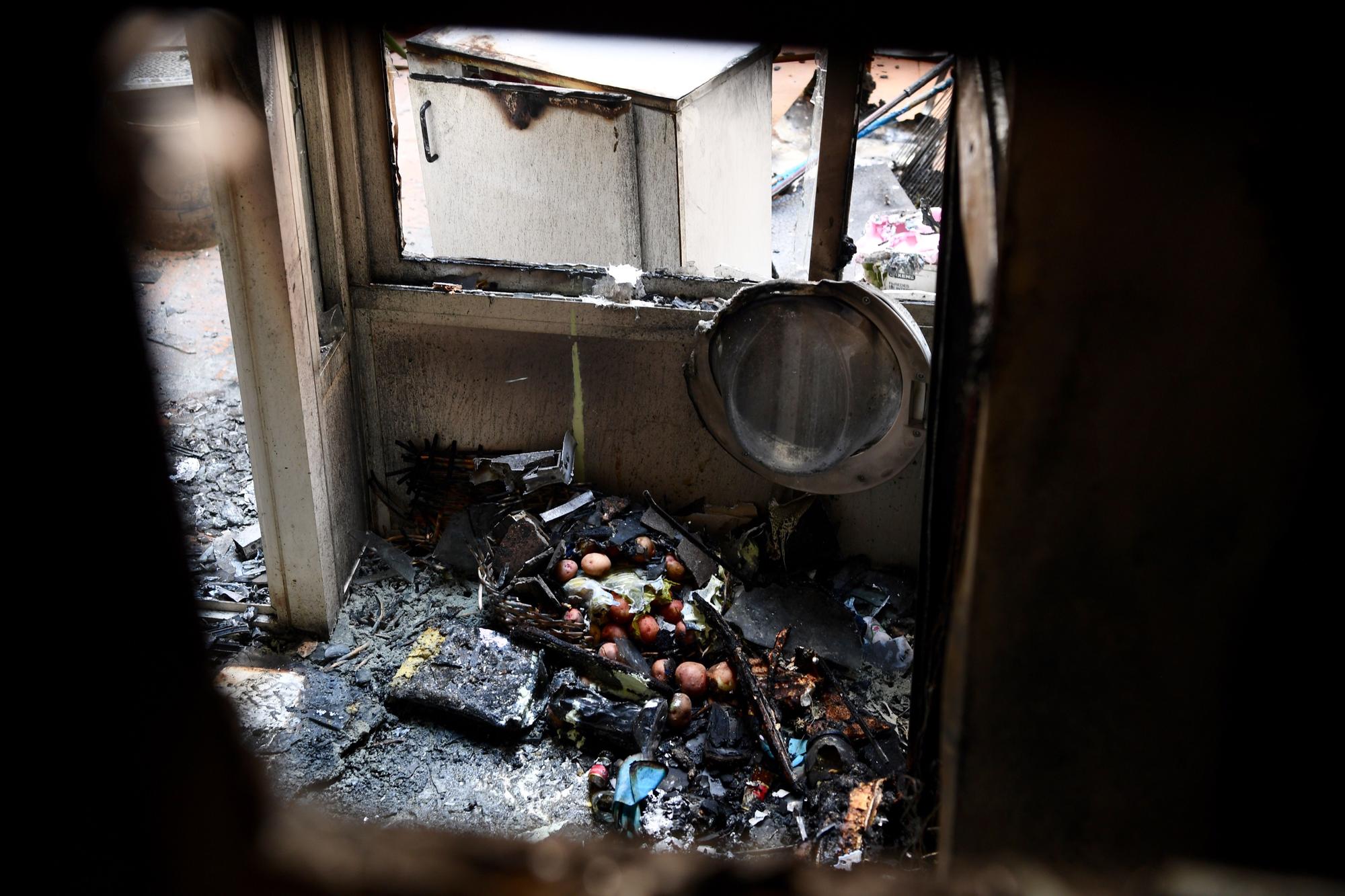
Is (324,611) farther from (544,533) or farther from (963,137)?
(963,137)

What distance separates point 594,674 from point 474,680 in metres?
0.53

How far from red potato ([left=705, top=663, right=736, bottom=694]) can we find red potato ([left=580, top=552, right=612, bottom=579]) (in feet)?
2.30

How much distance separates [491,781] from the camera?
3945mm

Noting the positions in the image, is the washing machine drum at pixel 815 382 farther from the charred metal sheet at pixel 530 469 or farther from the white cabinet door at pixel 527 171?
the charred metal sheet at pixel 530 469

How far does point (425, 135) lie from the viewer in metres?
4.49

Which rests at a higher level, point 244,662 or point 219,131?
point 219,131

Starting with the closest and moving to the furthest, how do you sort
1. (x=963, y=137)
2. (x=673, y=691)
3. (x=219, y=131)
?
(x=963, y=137), (x=219, y=131), (x=673, y=691)

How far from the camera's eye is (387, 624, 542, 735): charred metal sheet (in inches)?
160

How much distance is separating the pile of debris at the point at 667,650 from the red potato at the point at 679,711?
19 millimetres

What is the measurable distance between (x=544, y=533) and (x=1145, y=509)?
4.02 m

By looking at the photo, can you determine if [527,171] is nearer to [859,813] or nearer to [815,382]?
[815,382]

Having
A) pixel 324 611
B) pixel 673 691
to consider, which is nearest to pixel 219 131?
pixel 324 611

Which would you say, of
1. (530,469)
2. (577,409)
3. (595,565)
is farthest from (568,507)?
(577,409)

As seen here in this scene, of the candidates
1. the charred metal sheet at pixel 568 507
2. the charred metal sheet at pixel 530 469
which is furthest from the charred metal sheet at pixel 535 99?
the charred metal sheet at pixel 568 507
